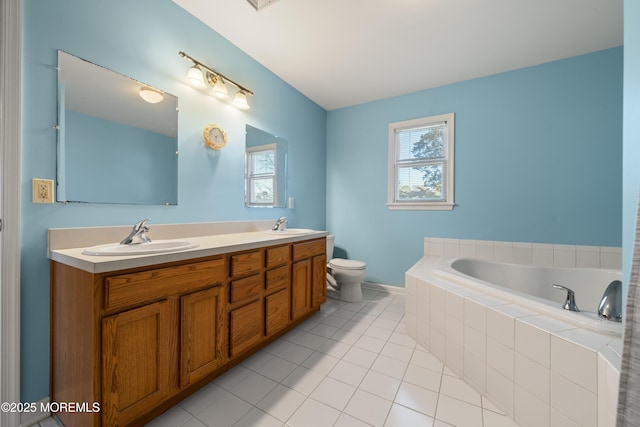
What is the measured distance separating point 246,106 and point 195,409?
2130 mm

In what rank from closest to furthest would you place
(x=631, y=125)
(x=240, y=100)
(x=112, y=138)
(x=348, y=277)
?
(x=631, y=125)
(x=112, y=138)
(x=240, y=100)
(x=348, y=277)

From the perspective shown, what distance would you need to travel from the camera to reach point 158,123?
5.40 ft

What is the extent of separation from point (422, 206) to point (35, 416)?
3292 millimetres

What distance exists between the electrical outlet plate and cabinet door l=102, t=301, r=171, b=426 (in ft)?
2.41

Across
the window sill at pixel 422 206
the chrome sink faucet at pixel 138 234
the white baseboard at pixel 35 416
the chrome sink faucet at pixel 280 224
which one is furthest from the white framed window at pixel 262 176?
the white baseboard at pixel 35 416

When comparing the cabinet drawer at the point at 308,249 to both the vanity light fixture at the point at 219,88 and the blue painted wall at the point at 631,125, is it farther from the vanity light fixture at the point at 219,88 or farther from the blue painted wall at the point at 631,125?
the blue painted wall at the point at 631,125

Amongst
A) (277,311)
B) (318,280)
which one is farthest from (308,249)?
(277,311)

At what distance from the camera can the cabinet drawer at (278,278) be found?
69.1 inches

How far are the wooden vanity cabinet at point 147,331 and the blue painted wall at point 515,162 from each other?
6.54 feet

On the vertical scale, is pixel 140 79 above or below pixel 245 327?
above

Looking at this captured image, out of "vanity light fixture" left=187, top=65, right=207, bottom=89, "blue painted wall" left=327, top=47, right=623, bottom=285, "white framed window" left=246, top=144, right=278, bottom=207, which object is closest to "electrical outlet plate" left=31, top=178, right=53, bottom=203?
"vanity light fixture" left=187, top=65, right=207, bottom=89

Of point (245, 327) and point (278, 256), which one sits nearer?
point (245, 327)

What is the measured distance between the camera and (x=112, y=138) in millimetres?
1438

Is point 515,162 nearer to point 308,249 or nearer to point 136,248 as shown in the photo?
point 308,249
